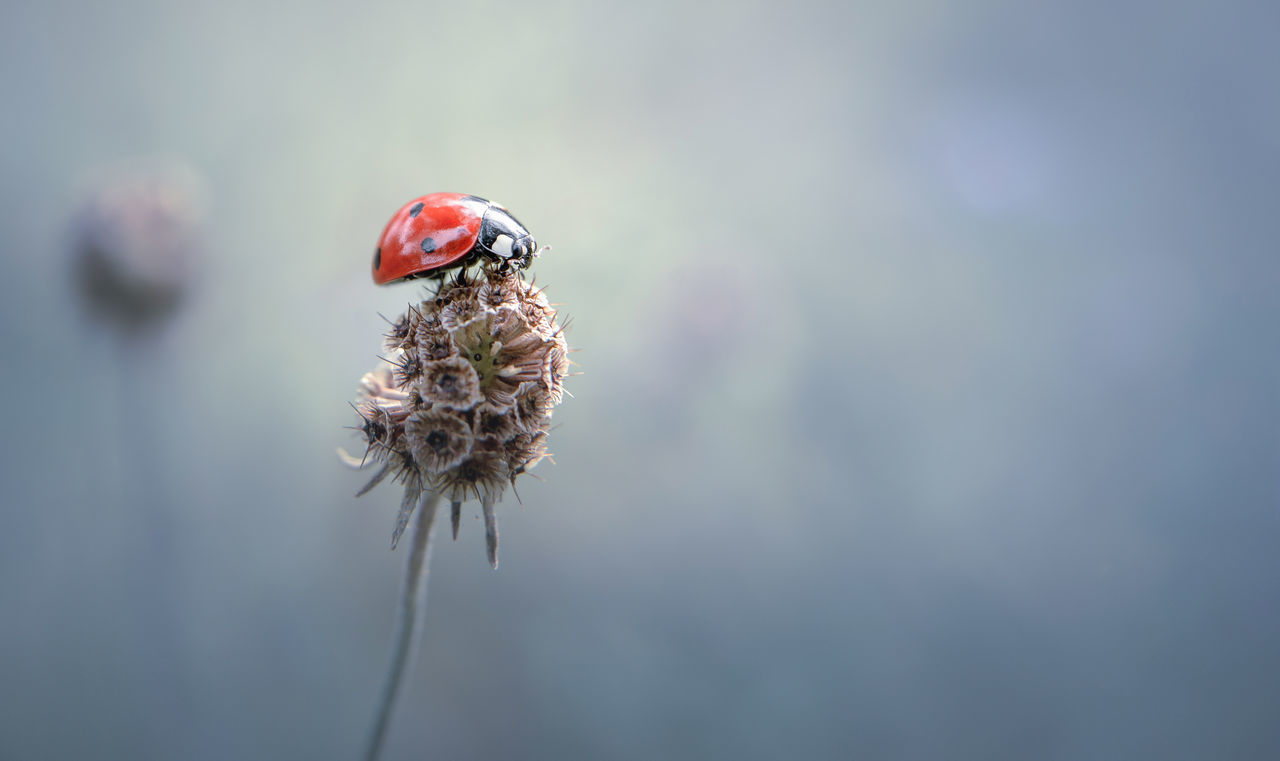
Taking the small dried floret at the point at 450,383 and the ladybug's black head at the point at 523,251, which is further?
the ladybug's black head at the point at 523,251

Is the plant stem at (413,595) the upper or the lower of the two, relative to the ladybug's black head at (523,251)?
lower

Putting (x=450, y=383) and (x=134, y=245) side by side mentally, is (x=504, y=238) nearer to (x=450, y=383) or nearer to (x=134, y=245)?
(x=450, y=383)

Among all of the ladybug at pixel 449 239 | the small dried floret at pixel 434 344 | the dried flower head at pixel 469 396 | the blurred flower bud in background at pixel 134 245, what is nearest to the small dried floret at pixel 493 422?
the dried flower head at pixel 469 396

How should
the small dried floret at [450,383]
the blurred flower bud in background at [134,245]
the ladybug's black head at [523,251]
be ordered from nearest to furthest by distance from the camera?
the small dried floret at [450,383], the ladybug's black head at [523,251], the blurred flower bud in background at [134,245]

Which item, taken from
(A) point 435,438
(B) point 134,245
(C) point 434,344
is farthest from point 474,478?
(B) point 134,245

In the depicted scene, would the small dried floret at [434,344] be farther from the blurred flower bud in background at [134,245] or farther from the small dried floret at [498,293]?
→ the blurred flower bud in background at [134,245]

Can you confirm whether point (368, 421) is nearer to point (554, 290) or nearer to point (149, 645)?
point (554, 290)

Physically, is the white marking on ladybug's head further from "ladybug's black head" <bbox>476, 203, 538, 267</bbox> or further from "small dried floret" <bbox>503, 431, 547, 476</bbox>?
"small dried floret" <bbox>503, 431, 547, 476</bbox>

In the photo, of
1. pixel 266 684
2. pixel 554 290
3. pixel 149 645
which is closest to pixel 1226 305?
pixel 554 290
